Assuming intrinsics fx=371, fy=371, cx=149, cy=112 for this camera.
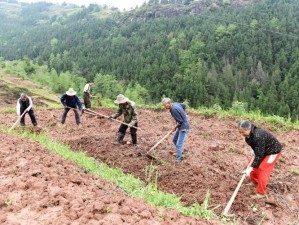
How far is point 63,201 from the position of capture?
470 cm

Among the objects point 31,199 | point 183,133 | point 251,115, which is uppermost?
point 31,199

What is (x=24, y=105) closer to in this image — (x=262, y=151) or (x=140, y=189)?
(x=140, y=189)

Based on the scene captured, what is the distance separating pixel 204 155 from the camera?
30.3ft

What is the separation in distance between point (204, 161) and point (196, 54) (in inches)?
3869

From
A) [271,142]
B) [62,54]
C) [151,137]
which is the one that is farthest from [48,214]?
[62,54]

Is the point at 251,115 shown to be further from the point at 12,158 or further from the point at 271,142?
the point at 12,158

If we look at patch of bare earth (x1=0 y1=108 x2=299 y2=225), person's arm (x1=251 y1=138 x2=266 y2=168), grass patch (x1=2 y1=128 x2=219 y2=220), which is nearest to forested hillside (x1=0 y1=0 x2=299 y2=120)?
patch of bare earth (x1=0 y1=108 x2=299 y2=225)

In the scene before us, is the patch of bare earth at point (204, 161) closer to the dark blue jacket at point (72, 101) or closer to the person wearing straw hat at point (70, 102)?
the person wearing straw hat at point (70, 102)

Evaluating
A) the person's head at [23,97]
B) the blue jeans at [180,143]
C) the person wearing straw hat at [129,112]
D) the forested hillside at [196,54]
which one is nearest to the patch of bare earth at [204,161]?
the blue jeans at [180,143]

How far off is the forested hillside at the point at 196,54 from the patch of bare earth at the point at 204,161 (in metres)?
52.7

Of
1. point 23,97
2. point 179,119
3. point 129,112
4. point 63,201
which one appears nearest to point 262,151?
point 179,119

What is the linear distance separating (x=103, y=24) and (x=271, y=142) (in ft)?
501

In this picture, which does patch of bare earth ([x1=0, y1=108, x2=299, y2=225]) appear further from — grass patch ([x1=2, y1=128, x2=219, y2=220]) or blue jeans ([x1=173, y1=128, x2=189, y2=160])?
grass patch ([x1=2, y1=128, x2=219, y2=220])

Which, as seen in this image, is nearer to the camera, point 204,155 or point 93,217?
point 93,217
